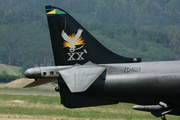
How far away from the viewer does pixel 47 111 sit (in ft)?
123

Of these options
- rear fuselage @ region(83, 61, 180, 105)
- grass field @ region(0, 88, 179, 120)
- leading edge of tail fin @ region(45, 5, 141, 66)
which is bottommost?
grass field @ region(0, 88, 179, 120)

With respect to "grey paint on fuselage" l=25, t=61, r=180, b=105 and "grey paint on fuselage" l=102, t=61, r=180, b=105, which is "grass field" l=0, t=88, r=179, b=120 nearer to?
"grey paint on fuselage" l=25, t=61, r=180, b=105

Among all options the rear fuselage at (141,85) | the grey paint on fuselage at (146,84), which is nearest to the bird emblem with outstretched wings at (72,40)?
the rear fuselage at (141,85)

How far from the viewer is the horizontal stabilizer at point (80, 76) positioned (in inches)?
1070

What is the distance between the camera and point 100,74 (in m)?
28.7

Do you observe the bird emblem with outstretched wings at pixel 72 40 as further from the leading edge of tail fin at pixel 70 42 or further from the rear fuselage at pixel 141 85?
A: the rear fuselage at pixel 141 85

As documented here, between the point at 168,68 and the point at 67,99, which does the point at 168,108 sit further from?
the point at 67,99

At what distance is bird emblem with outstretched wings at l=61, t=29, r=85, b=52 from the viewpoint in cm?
2942

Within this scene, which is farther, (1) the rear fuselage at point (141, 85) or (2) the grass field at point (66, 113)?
(2) the grass field at point (66, 113)

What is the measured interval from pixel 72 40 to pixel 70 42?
0.15 m

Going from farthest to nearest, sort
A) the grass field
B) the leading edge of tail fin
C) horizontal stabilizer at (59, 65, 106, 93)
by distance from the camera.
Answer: the grass field, the leading edge of tail fin, horizontal stabilizer at (59, 65, 106, 93)

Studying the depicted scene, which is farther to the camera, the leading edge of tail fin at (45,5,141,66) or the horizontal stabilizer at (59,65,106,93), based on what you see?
the leading edge of tail fin at (45,5,141,66)

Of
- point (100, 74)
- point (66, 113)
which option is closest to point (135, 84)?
point (100, 74)

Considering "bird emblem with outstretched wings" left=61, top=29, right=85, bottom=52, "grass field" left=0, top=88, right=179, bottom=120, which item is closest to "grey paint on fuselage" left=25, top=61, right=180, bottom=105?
"bird emblem with outstretched wings" left=61, top=29, right=85, bottom=52
